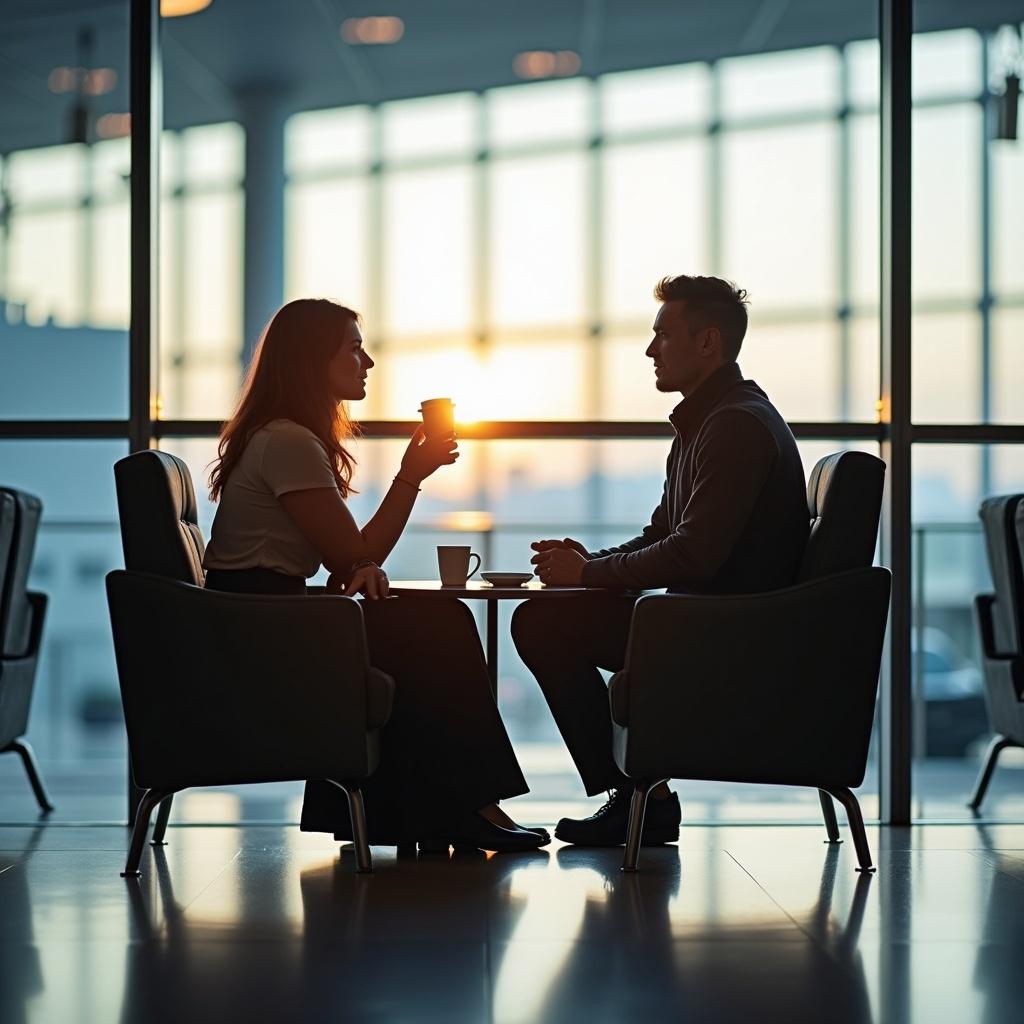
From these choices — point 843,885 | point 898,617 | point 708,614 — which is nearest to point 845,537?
→ point 708,614

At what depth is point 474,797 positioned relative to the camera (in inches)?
120

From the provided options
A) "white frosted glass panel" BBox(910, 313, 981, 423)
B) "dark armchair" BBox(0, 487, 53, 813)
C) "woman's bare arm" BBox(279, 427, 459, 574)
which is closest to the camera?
"woman's bare arm" BBox(279, 427, 459, 574)

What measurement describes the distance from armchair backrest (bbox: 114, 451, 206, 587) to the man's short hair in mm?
1226

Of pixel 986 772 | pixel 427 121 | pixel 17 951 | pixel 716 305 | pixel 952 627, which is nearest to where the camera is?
pixel 17 951

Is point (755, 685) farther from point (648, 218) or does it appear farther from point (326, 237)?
point (326, 237)

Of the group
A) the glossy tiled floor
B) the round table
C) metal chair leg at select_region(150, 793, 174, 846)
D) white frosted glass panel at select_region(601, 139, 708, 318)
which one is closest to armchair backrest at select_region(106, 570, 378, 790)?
the round table

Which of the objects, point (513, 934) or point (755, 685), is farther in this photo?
point (755, 685)

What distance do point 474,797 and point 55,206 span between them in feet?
6.91

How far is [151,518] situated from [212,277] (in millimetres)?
1335

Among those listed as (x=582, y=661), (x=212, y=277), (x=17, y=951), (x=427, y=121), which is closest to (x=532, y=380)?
(x=427, y=121)

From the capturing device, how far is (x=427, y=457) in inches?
118

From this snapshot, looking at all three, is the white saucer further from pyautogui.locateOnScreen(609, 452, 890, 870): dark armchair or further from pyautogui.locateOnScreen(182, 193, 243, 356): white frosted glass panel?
pyautogui.locateOnScreen(182, 193, 243, 356): white frosted glass panel

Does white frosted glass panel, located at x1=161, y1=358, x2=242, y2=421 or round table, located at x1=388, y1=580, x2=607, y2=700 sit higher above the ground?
white frosted glass panel, located at x1=161, y1=358, x2=242, y2=421

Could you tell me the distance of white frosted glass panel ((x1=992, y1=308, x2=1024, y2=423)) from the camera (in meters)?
3.95
